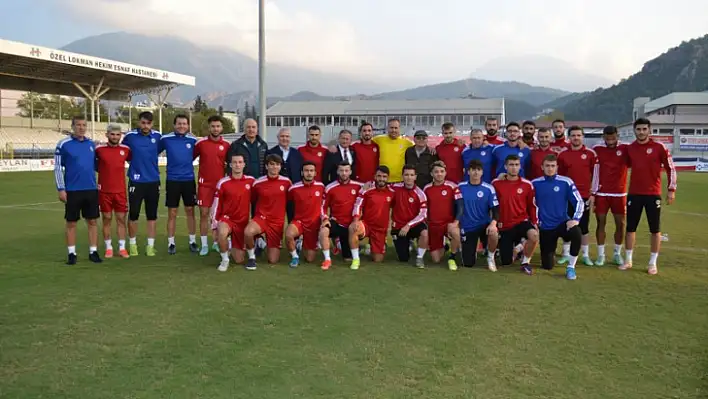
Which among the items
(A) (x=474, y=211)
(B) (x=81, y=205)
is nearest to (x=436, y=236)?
(A) (x=474, y=211)

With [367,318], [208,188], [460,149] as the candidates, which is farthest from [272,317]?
[460,149]

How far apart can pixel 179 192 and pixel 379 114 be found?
54398 millimetres

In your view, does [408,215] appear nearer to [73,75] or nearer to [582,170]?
[582,170]

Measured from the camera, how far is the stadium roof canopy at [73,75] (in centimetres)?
2988

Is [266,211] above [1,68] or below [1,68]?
below

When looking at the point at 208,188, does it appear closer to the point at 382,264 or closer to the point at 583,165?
the point at 382,264

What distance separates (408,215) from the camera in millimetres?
6969

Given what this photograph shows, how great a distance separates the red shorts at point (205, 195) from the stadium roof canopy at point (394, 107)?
168ft

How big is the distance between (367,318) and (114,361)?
1.91 metres

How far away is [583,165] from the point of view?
687 centimetres

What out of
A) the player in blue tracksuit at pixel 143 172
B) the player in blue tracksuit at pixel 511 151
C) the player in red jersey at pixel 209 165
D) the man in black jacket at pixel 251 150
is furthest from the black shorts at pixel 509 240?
the player in blue tracksuit at pixel 143 172

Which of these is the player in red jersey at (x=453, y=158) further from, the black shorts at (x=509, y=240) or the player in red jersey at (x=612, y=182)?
the player in red jersey at (x=612, y=182)

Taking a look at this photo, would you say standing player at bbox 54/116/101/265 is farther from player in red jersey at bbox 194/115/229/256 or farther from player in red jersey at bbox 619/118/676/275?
player in red jersey at bbox 619/118/676/275

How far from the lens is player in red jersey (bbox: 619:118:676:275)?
Result: 21.1 feet
